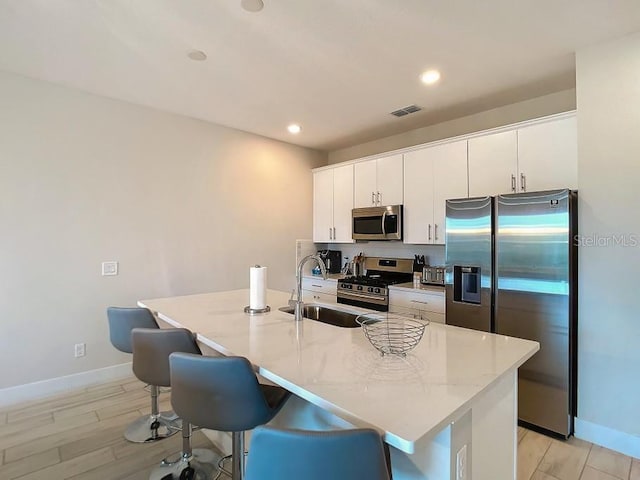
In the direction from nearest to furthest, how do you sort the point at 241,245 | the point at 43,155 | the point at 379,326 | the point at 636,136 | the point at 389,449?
the point at 389,449, the point at 379,326, the point at 636,136, the point at 43,155, the point at 241,245

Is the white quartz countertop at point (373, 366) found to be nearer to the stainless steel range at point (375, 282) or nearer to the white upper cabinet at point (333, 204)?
the stainless steel range at point (375, 282)

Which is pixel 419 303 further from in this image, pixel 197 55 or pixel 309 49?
pixel 197 55

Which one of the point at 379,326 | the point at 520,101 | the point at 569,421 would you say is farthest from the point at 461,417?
the point at 520,101

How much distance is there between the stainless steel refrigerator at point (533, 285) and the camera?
94.2 inches

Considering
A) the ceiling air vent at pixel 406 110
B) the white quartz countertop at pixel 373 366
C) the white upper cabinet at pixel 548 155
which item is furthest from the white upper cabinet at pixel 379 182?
the white quartz countertop at pixel 373 366

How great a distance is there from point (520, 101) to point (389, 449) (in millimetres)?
3481

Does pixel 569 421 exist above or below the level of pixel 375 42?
below

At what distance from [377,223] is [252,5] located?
2.65 metres

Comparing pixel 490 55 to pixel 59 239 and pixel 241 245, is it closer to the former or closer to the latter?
pixel 241 245

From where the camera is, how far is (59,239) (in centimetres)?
311

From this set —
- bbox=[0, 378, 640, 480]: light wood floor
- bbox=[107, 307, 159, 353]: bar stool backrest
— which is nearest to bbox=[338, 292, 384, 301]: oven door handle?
bbox=[0, 378, 640, 480]: light wood floor

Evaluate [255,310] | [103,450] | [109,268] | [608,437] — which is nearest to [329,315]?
[255,310]

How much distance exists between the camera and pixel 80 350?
10.6 ft

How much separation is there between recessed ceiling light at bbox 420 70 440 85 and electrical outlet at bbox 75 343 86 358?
3908 millimetres
